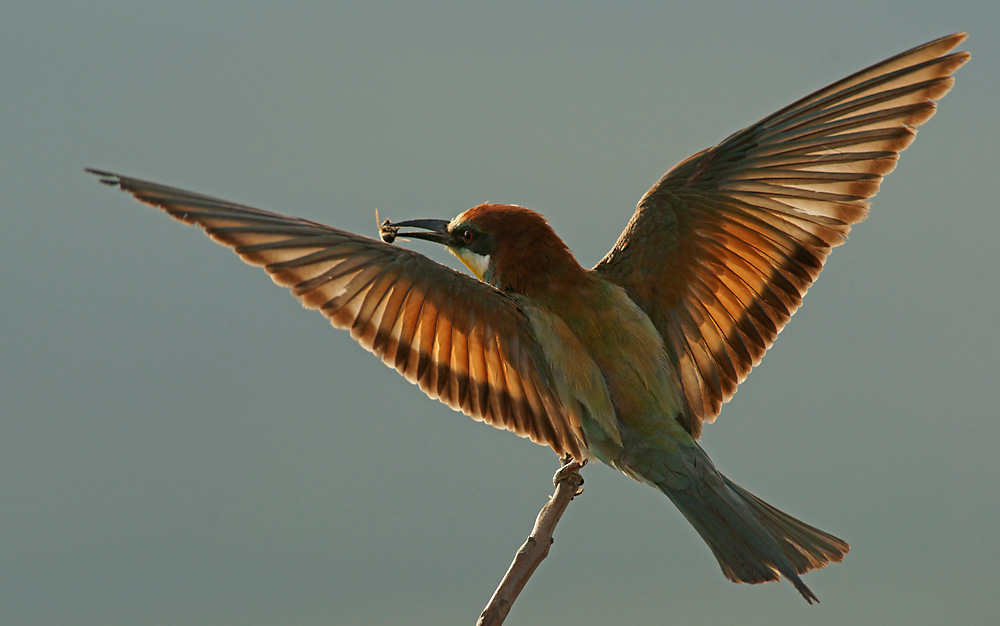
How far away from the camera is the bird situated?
221 centimetres

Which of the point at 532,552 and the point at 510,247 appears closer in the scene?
the point at 532,552

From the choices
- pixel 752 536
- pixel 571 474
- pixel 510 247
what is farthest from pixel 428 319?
pixel 752 536

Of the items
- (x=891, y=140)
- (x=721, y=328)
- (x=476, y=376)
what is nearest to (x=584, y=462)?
(x=476, y=376)

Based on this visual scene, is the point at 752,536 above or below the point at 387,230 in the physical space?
below

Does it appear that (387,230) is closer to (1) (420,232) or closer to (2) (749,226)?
(1) (420,232)

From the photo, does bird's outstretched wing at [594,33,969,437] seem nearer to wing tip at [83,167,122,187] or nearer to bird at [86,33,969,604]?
bird at [86,33,969,604]

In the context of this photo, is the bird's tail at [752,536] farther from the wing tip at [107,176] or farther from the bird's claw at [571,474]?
the wing tip at [107,176]

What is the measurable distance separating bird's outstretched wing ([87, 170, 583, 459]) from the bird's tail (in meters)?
0.36

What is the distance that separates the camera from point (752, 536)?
84.3 inches

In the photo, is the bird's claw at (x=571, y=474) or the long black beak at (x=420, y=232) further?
the long black beak at (x=420, y=232)

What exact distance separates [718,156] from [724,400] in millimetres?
706

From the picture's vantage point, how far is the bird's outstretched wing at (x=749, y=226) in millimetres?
2545

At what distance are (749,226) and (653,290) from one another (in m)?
0.36

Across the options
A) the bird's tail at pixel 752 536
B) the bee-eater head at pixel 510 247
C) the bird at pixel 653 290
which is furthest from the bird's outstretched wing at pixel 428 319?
the bird's tail at pixel 752 536
